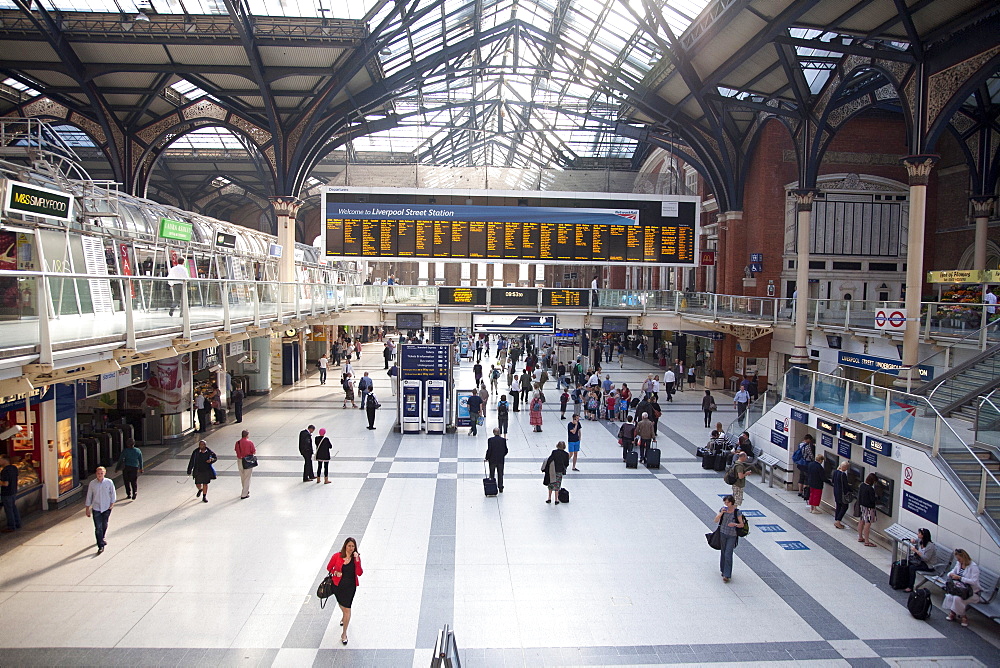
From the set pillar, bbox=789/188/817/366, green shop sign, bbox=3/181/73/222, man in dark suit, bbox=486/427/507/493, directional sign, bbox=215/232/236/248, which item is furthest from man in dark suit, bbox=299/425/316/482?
pillar, bbox=789/188/817/366

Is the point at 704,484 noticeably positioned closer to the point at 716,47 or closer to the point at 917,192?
the point at 917,192

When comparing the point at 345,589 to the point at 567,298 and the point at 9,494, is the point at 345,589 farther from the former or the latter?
the point at 567,298

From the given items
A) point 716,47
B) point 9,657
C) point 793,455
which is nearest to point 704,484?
point 793,455

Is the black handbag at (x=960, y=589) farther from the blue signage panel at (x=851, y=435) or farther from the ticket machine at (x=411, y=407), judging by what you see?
the ticket machine at (x=411, y=407)

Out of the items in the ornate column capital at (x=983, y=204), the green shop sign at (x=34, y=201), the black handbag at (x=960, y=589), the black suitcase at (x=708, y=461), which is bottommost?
the black suitcase at (x=708, y=461)

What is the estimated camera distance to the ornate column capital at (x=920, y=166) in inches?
602

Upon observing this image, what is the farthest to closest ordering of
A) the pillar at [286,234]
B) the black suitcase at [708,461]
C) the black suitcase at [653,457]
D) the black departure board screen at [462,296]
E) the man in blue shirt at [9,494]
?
the pillar at [286,234], the black departure board screen at [462,296], the black suitcase at [708,461], the black suitcase at [653,457], the man in blue shirt at [9,494]

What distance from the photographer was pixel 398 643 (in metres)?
7.02

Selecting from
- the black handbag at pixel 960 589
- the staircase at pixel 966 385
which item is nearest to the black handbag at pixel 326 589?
the black handbag at pixel 960 589

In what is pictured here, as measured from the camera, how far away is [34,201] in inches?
352

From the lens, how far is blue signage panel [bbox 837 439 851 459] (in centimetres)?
1161

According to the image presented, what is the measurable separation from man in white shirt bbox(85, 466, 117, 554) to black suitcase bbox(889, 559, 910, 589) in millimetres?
10937

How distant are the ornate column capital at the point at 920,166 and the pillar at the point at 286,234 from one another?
19.0 metres

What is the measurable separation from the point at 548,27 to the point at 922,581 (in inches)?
882
